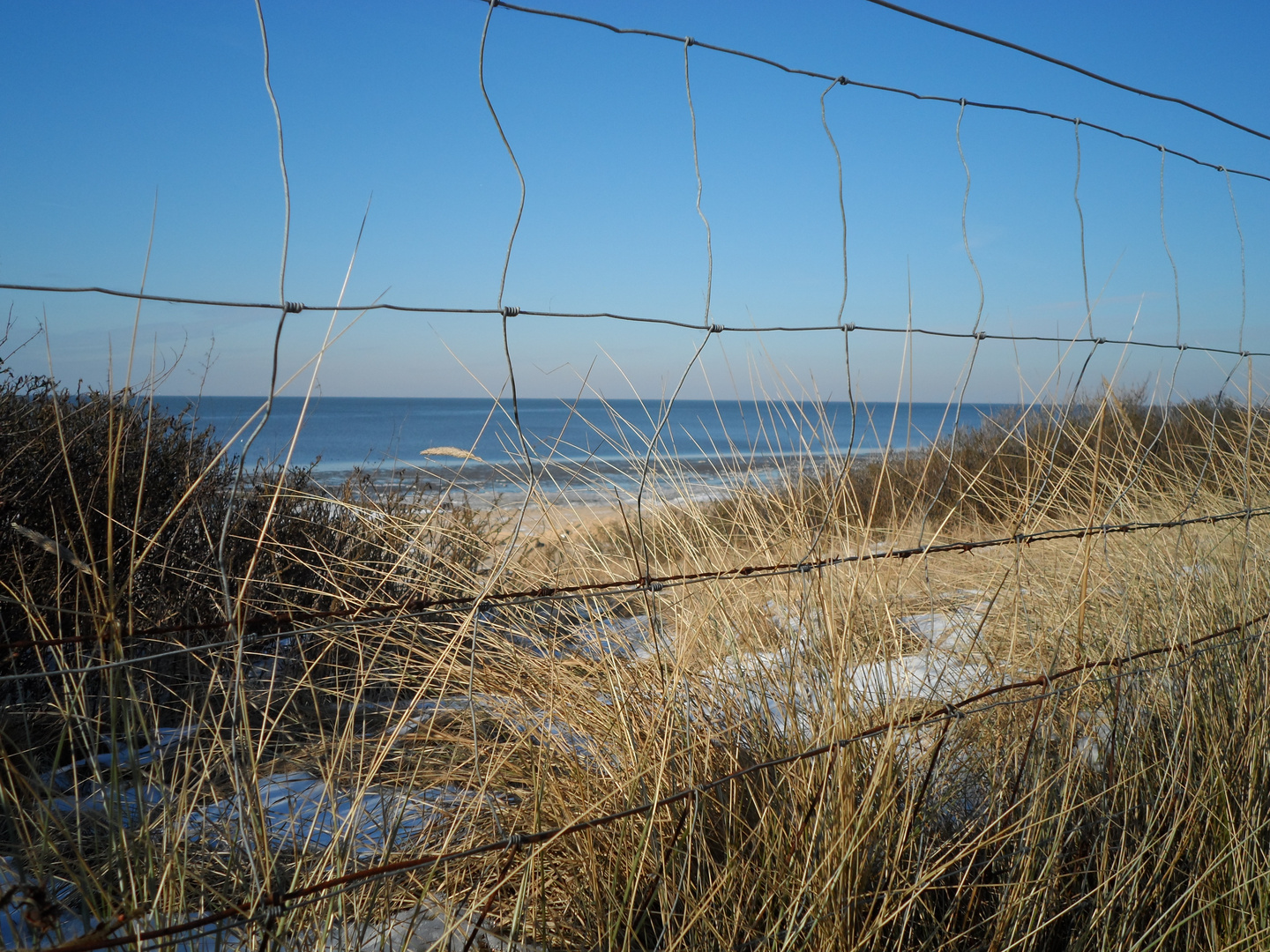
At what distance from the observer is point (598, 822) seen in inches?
42.3

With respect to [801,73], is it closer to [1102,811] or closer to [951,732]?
[951,732]

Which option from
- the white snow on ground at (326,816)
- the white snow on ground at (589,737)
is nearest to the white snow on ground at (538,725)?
the white snow on ground at (589,737)

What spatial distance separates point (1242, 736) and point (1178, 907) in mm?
496

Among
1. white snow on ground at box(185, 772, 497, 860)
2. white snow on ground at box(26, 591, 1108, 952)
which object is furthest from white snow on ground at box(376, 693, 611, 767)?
white snow on ground at box(185, 772, 497, 860)

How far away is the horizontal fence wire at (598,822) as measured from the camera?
2.75 ft

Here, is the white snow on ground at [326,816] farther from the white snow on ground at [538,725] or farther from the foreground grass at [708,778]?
the white snow on ground at [538,725]

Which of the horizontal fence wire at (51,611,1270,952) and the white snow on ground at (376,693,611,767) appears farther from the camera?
the white snow on ground at (376,693,611,767)

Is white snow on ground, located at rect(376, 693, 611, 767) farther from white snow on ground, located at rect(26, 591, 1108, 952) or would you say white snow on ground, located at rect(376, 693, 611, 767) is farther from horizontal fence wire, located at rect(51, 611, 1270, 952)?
horizontal fence wire, located at rect(51, 611, 1270, 952)

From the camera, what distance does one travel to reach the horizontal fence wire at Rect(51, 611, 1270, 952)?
33.0 inches

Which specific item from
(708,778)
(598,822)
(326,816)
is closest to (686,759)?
(708,778)

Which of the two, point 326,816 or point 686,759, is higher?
point 686,759

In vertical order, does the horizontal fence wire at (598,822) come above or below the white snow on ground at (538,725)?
above

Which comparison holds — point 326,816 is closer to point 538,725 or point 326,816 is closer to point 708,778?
point 538,725

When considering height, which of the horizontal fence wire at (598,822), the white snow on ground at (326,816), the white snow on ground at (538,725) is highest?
the horizontal fence wire at (598,822)
